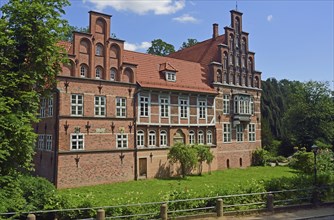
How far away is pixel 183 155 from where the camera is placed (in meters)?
25.9

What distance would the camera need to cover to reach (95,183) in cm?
2269

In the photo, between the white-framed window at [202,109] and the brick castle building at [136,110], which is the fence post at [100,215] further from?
the white-framed window at [202,109]

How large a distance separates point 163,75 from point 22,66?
633 inches

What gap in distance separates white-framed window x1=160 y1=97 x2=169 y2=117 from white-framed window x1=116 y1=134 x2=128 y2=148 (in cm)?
425

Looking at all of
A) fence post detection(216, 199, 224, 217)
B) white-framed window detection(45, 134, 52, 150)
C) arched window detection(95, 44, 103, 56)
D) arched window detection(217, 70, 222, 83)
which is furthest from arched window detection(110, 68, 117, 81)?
fence post detection(216, 199, 224, 217)

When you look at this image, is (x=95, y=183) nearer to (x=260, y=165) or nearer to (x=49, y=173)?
(x=49, y=173)

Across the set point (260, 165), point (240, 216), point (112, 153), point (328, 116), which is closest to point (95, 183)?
point (112, 153)

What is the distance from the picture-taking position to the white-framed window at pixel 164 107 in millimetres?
27297

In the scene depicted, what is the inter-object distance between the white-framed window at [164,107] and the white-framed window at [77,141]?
7.64 metres

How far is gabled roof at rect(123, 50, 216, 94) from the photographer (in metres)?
27.0

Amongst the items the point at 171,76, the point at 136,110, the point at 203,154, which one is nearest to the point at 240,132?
the point at 203,154

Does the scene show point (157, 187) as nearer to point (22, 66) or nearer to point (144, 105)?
point (144, 105)

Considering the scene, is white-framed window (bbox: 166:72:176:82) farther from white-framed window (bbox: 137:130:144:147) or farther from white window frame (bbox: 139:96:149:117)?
white-framed window (bbox: 137:130:144:147)

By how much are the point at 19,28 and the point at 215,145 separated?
72.2ft
